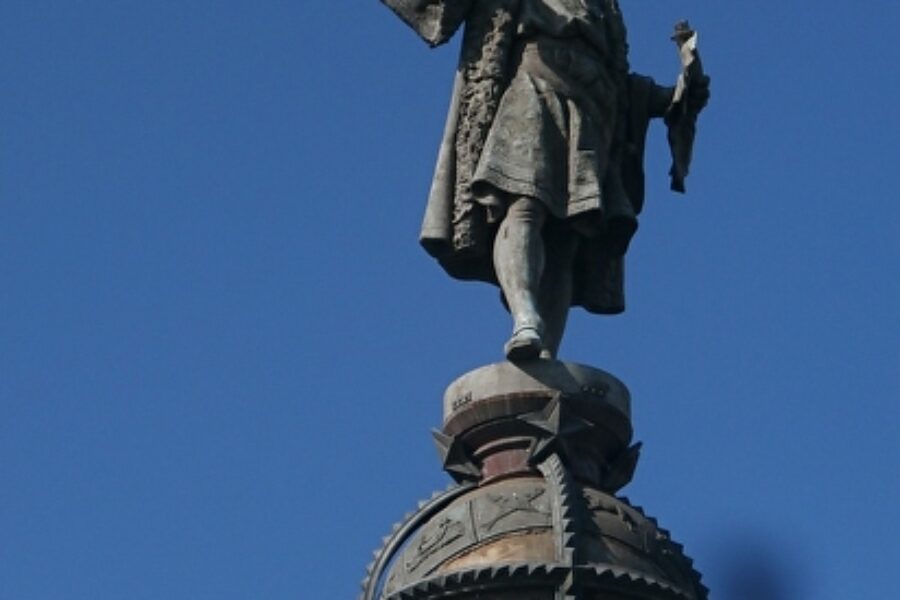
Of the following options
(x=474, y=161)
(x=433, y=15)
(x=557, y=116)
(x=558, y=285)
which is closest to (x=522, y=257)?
(x=558, y=285)

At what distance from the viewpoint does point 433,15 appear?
16516 millimetres

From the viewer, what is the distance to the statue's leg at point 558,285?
1627 centimetres

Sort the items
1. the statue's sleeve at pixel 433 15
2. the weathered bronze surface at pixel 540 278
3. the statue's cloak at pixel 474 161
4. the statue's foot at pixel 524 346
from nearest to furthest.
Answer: the weathered bronze surface at pixel 540 278, the statue's foot at pixel 524 346, the statue's cloak at pixel 474 161, the statue's sleeve at pixel 433 15

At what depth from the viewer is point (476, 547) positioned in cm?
1455

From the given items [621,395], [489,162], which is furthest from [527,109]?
[621,395]

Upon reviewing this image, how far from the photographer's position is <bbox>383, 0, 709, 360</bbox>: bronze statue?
1603 centimetres

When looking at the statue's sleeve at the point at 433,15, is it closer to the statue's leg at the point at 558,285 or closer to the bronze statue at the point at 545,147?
the bronze statue at the point at 545,147

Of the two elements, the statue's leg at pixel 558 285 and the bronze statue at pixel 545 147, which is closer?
the bronze statue at pixel 545 147

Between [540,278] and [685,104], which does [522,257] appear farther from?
[685,104]

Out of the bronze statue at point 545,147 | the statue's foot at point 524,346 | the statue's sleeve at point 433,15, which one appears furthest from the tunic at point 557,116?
the statue's foot at point 524,346

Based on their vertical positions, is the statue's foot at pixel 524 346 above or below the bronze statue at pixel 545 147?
below

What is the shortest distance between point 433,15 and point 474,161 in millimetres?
914

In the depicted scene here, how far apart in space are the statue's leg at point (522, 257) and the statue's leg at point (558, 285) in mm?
333

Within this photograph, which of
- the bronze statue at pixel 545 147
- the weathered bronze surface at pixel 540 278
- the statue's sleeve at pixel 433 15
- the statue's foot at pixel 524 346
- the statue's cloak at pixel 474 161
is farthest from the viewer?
the statue's sleeve at pixel 433 15
